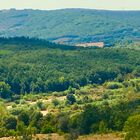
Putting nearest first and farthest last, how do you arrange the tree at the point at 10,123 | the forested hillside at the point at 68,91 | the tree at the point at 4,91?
the forested hillside at the point at 68,91, the tree at the point at 10,123, the tree at the point at 4,91

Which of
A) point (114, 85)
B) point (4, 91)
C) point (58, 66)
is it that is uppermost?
point (114, 85)

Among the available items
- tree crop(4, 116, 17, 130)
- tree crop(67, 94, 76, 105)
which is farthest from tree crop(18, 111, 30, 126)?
tree crop(67, 94, 76, 105)

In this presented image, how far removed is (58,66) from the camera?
164 meters

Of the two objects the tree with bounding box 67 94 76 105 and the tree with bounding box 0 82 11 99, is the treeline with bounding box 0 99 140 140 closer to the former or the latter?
the tree with bounding box 67 94 76 105

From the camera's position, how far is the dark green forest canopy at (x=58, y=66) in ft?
472

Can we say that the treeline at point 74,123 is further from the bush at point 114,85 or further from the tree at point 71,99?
the bush at point 114,85

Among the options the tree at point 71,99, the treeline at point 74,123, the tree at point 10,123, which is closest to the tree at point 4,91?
the tree at point 71,99

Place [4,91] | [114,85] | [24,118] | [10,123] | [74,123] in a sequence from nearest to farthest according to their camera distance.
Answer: [74,123], [10,123], [24,118], [4,91], [114,85]

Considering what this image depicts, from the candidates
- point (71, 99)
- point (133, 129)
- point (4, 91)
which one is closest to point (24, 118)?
point (133, 129)

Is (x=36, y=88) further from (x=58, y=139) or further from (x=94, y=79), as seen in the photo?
(x=58, y=139)

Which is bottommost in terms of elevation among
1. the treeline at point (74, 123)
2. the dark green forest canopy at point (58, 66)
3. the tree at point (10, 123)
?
the dark green forest canopy at point (58, 66)

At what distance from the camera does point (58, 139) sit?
6569 centimetres

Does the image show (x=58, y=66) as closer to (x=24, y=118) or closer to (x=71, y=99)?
(x=71, y=99)

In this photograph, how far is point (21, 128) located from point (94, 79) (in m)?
84.4
